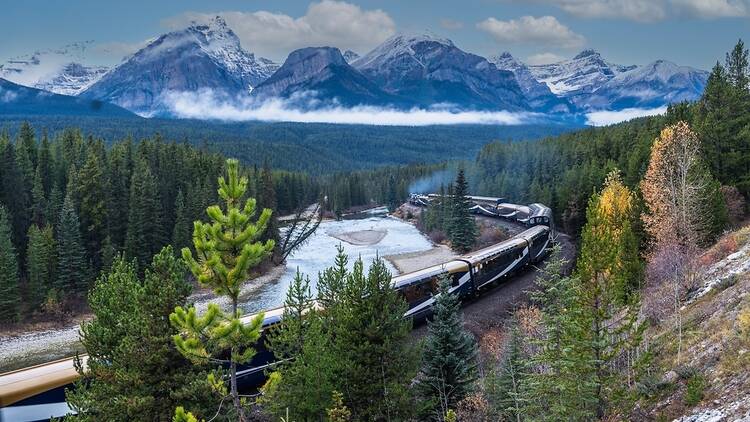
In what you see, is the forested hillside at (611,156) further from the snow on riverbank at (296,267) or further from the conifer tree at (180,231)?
the conifer tree at (180,231)

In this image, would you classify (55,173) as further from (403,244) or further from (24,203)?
(403,244)

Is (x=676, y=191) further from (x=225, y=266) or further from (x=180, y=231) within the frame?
(x=180, y=231)

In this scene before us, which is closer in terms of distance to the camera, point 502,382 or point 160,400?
point 160,400

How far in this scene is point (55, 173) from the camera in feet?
207

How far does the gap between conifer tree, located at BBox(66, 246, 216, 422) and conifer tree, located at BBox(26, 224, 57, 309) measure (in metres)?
36.2

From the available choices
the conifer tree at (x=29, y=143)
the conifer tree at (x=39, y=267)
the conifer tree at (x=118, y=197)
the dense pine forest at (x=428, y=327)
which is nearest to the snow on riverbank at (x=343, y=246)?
the conifer tree at (x=118, y=197)

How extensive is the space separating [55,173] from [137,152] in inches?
491

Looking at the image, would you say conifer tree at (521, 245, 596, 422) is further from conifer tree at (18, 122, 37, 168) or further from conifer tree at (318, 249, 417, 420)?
conifer tree at (18, 122, 37, 168)

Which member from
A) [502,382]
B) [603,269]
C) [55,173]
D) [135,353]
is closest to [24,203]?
[55,173]

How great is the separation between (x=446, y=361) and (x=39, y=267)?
1649 inches

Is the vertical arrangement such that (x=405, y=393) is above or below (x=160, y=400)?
below

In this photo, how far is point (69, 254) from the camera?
5031 cm

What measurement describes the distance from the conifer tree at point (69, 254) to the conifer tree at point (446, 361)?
135 feet

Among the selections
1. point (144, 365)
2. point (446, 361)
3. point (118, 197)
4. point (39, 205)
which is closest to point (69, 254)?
point (39, 205)
